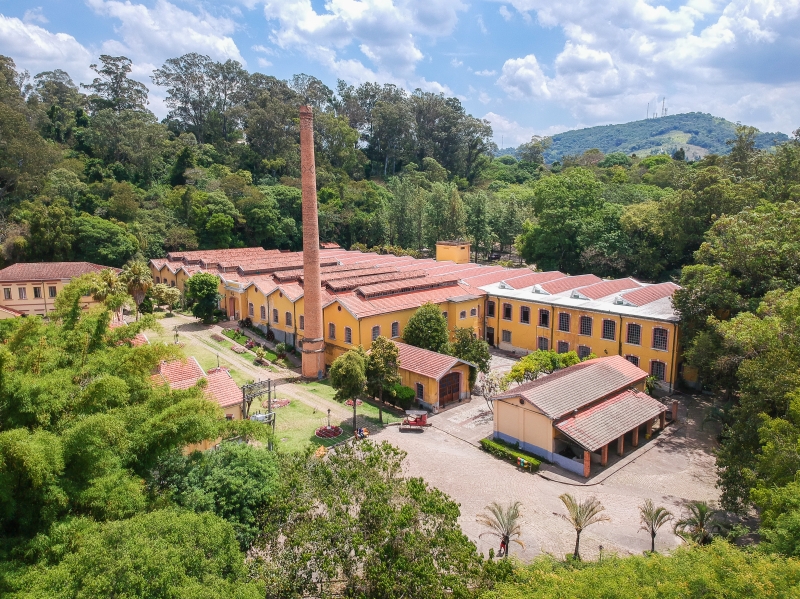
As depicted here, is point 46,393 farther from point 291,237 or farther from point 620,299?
point 291,237

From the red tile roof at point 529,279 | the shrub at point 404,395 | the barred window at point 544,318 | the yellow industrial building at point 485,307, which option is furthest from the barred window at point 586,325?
the shrub at point 404,395

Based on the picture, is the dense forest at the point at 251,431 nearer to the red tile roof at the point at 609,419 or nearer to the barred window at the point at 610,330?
the red tile roof at the point at 609,419

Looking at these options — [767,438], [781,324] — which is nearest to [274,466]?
[767,438]

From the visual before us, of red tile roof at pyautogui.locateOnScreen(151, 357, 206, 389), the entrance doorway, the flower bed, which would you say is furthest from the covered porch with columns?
red tile roof at pyautogui.locateOnScreen(151, 357, 206, 389)

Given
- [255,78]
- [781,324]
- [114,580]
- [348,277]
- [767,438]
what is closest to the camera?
[114,580]

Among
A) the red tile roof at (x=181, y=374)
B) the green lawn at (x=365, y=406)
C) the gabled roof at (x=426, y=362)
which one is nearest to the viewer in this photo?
the red tile roof at (x=181, y=374)

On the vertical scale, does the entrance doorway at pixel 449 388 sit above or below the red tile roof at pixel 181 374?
below

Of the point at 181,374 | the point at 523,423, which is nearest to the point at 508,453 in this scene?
the point at 523,423
